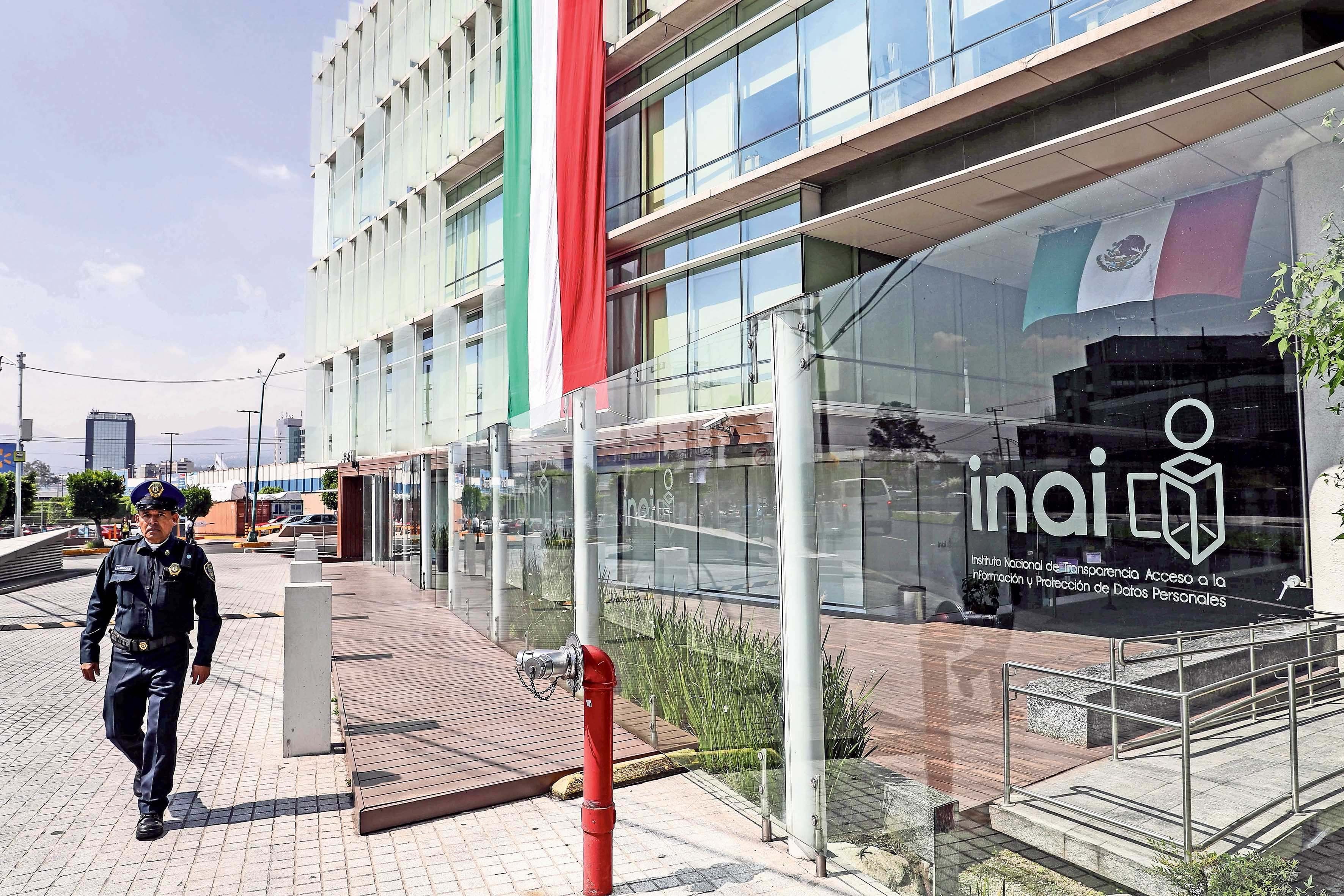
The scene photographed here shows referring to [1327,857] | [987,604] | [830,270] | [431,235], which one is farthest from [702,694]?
[431,235]

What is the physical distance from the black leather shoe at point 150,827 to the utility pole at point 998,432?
4905mm

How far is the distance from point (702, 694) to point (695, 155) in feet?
45.2

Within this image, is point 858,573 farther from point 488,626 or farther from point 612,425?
point 488,626

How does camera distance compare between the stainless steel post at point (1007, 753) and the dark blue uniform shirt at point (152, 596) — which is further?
the dark blue uniform shirt at point (152, 596)

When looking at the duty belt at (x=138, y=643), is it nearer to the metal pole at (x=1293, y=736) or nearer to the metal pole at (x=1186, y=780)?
the metal pole at (x=1186, y=780)

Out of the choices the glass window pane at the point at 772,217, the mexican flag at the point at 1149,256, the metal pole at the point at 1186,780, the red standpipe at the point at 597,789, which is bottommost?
the red standpipe at the point at 597,789

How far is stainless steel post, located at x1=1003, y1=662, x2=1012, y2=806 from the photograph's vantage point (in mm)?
3311

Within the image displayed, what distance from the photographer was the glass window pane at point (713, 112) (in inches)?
655

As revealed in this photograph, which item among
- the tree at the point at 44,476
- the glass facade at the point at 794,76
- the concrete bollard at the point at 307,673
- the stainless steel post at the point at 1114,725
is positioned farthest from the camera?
the tree at the point at 44,476

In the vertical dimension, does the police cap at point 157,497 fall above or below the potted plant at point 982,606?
above

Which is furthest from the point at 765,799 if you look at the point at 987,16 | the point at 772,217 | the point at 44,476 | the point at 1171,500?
the point at 44,476

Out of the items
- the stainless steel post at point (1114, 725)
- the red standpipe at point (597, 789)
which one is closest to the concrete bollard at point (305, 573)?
the red standpipe at point (597, 789)

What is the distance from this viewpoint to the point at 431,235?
27.0 meters

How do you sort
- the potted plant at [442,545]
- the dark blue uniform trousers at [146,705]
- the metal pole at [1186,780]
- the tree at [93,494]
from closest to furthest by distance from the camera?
the metal pole at [1186,780] → the dark blue uniform trousers at [146,705] → the potted plant at [442,545] → the tree at [93,494]
